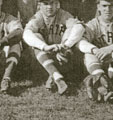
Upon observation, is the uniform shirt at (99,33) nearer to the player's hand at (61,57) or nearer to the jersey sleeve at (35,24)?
the player's hand at (61,57)

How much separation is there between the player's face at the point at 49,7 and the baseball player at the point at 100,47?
504mm

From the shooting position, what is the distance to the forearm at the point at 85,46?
5463mm

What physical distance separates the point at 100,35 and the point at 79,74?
68cm

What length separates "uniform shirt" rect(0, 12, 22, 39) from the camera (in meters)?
5.93

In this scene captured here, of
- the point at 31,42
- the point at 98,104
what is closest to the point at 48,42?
the point at 31,42

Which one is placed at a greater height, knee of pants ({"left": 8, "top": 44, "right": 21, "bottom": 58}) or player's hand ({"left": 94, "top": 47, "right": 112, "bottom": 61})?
player's hand ({"left": 94, "top": 47, "right": 112, "bottom": 61})

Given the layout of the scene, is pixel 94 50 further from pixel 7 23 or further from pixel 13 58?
pixel 7 23

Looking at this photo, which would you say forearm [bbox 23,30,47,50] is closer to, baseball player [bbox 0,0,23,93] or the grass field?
baseball player [bbox 0,0,23,93]

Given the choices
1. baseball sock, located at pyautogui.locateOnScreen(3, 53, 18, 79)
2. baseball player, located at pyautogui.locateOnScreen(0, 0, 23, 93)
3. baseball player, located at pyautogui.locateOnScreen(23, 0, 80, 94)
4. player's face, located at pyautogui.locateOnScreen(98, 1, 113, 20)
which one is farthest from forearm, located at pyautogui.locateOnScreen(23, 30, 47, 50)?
player's face, located at pyautogui.locateOnScreen(98, 1, 113, 20)

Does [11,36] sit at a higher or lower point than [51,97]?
higher

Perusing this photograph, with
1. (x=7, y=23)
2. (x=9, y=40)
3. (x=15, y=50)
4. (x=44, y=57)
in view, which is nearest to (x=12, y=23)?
(x=7, y=23)

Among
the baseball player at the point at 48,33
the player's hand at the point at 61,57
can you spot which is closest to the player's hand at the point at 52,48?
the baseball player at the point at 48,33

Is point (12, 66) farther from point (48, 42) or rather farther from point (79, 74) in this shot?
point (79, 74)

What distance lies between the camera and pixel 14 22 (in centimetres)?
593
